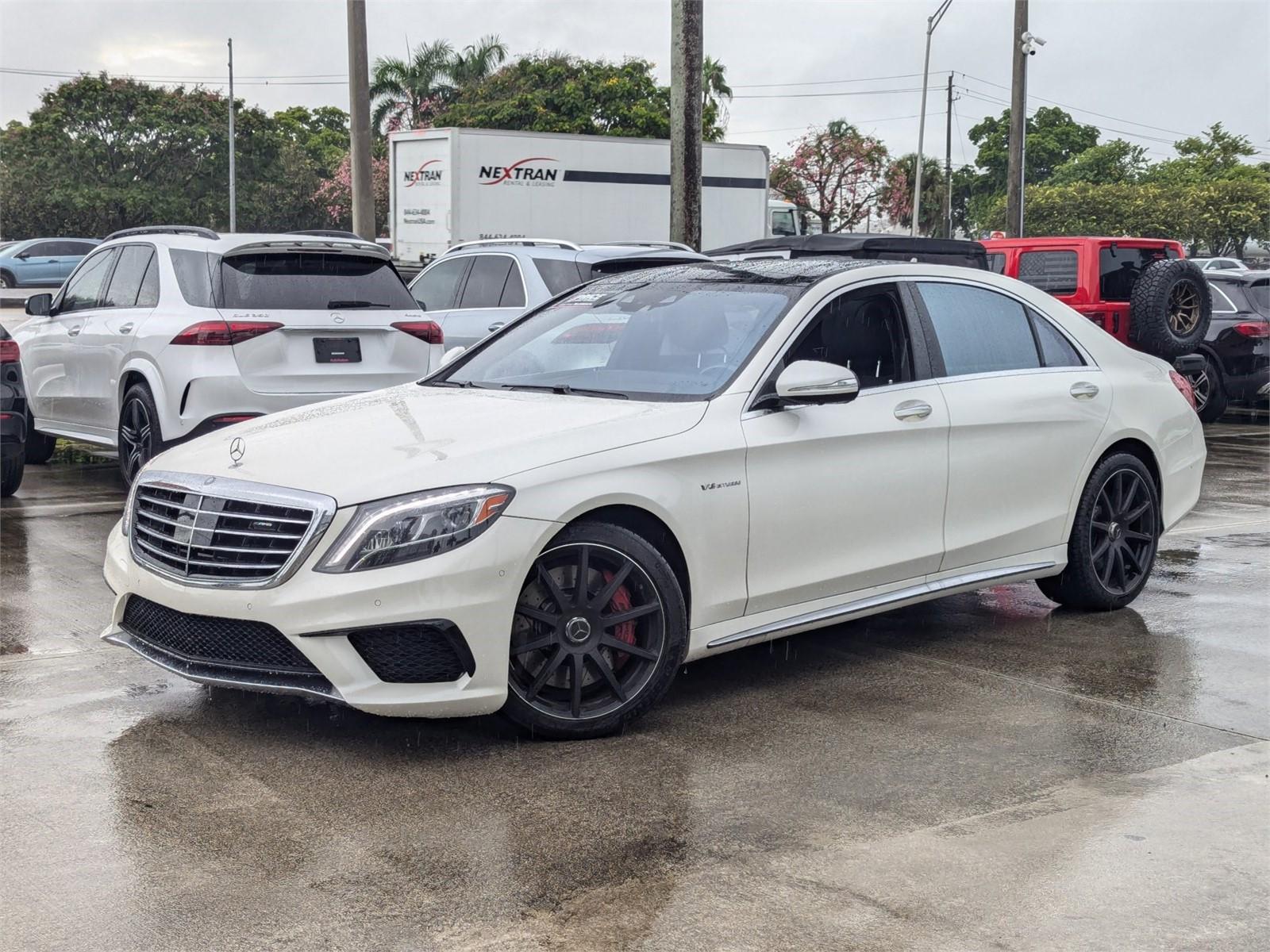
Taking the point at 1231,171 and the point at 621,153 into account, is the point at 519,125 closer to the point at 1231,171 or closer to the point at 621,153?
the point at 621,153

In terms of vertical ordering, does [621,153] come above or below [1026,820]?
above

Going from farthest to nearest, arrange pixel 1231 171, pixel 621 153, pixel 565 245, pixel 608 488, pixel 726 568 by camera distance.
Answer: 1. pixel 1231 171
2. pixel 621 153
3. pixel 565 245
4. pixel 726 568
5. pixel 608 488

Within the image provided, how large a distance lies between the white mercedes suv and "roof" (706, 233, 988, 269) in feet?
11.5

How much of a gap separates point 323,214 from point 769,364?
195 ft

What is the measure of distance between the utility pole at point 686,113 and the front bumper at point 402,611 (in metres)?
10.1

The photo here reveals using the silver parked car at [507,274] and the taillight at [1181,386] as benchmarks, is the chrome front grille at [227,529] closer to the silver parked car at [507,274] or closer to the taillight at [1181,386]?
the taillight at [1181,386]

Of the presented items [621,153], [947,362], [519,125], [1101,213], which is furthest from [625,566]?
[1101,213]

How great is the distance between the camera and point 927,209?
8556 centimetres

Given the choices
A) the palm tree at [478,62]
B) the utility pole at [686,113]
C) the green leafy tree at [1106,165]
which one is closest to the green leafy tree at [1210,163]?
the green leafy tree at [1106,165]

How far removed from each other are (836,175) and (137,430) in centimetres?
5477

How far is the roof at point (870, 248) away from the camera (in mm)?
11781

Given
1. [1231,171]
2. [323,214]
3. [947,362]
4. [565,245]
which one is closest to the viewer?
[947,362]

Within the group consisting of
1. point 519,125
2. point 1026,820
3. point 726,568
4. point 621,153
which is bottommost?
point 1026,820

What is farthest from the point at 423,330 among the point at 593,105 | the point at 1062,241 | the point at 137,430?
the point at 593,105
